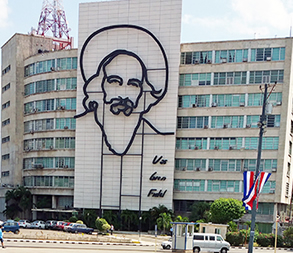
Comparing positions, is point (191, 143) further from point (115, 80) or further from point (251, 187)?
point (251, 187)

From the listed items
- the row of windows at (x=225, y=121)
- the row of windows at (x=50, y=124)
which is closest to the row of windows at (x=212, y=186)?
the row of windows at (x=225, y=121)

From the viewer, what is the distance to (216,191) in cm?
6725

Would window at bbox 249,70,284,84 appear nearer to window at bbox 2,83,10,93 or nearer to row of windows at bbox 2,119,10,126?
window at bbox 2,83,10,93

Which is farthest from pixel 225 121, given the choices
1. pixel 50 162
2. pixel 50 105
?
pixel 50 162

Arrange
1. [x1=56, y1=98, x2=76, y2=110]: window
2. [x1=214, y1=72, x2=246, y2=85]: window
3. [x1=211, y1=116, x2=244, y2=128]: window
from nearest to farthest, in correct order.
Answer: [x1=211, y1=116, x2=244, y2=128]: window < [x1=214, y1=72, x2=246, y2=85]: window < [x1=56, y1=98, x2=76, y2=110]: window

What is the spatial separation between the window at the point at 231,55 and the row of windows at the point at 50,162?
25724 millimetres

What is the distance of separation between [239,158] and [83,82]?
2375cm

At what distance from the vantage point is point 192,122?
68750 mm

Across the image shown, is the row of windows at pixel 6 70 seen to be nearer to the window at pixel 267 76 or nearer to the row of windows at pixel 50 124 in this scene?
the row of windows at pixel 50 124

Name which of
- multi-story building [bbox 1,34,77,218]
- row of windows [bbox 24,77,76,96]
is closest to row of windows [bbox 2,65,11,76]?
multi-story building [bbox 1,34,77,218]

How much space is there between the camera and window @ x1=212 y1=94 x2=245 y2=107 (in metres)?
66.8

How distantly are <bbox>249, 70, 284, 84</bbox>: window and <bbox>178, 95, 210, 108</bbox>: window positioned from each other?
257 inches

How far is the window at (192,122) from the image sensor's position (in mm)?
68250

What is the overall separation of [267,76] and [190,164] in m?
15.3
